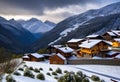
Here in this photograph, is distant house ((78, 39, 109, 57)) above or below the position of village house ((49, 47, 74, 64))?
above

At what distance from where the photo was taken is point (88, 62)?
6569 cm

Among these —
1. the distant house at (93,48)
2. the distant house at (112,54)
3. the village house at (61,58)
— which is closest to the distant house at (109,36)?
the distant house at (93,48)

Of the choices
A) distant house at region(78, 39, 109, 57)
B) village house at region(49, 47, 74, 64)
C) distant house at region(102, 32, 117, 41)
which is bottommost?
village house at region(49, 47, 74, 64)

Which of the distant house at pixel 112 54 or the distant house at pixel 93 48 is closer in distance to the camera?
the distant house at pixel 112 54

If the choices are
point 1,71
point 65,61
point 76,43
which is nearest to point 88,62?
point 65,61

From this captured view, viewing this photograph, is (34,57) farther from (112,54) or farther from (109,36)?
(109,36)

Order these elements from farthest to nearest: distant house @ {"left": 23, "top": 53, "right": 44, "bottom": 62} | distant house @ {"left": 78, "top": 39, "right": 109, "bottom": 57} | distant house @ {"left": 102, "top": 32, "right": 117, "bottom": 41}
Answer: distant house @ {"left": 102, "top": 32, "right": 117, "bottom": 41}
distant house @ {"left": 23, "top": 53, "right": 44, "bottom": 62}
distant house @ {"left": 78, "top": 39, "right": 109, "bottom": 57}

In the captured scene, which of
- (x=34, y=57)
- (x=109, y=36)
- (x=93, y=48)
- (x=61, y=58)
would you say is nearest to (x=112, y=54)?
(x=93, y=48)

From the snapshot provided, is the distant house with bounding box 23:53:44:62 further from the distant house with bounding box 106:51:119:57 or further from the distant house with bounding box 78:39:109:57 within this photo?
the distant house with bounding box 106:51:119:57

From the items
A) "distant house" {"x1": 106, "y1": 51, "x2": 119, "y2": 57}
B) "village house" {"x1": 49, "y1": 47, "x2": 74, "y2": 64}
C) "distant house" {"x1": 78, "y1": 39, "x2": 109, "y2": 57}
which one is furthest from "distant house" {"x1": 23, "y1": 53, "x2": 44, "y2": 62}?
"distant house" {"x1": 106, "y1": 51, "x2": 119, "y2": 57}

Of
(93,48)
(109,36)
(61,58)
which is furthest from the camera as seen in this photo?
(109,36)

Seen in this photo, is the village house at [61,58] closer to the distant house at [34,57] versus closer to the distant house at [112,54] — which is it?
the distant house at [34,57]

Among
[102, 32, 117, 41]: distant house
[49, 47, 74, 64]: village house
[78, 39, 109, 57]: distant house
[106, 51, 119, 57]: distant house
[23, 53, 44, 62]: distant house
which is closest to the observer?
[49, 47, 74, 64]: village house

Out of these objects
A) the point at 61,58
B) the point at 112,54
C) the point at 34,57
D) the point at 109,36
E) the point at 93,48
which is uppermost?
the point at 109,36
